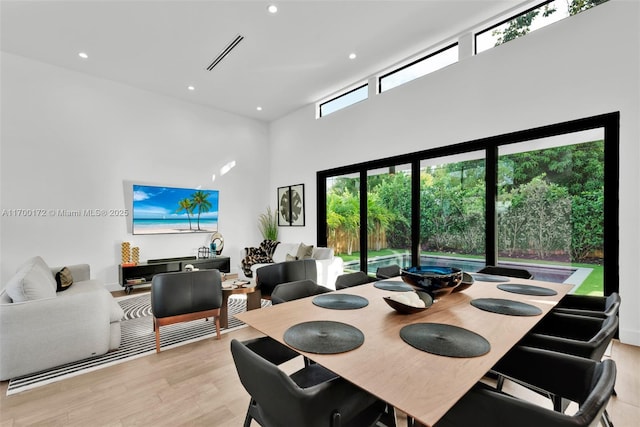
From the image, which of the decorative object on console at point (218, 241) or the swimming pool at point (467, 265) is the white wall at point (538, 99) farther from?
the decorative object on console at point (218, 241)

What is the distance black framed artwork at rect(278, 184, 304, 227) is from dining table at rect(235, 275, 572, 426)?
4484 millimetres

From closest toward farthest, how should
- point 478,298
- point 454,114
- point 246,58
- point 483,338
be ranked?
point 483,338 → point 478,298 → point 454,114 → point 246,58

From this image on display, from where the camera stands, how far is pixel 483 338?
1.21 m

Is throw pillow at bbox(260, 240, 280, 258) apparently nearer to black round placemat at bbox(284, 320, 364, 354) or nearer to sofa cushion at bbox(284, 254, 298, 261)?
sofa cushion at bbox(284, 254, 298, 261)

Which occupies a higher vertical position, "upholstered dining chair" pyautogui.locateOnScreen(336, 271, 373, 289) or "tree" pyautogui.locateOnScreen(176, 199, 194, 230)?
"tree" pyautogui.locateOnScreen(176, 199, 194, 230)

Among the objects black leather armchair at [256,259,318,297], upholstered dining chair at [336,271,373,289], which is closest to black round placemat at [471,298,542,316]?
upholstered dining chair at [336,271,373,289]

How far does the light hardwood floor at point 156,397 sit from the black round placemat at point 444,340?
911 mm

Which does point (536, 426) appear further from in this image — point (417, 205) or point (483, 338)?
point (417, 205)

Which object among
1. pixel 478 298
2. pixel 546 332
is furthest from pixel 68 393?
pixel 546 332

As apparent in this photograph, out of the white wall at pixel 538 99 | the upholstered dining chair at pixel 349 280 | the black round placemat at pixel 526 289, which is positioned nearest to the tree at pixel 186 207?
the white wall at pixel 538 99

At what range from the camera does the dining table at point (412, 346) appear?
84 cm

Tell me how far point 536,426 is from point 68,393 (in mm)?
2836

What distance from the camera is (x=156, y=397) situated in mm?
2051

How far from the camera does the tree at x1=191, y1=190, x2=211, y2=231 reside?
19.7 feet
